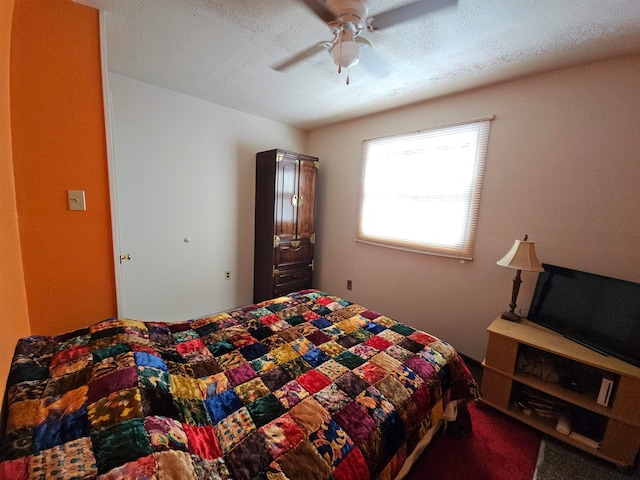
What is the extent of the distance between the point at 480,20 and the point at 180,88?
2.50 metres

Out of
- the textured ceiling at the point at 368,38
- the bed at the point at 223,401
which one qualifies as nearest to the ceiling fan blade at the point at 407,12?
the textured ceiling at the point at 368,38

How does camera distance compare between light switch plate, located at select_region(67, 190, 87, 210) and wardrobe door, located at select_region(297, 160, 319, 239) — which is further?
wardrobe door, located at select_region(297, 160, 319, 239)

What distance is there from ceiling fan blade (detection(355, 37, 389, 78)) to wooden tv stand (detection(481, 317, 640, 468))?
195cm

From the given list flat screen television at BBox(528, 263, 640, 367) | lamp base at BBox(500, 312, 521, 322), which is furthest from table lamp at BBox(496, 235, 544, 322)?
flat screen television at BBox(528, 263, 640, 367)

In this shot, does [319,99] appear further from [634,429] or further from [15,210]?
[634,429]

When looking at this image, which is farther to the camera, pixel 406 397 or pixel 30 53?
pixel 30 53

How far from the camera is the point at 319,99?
2580 mm

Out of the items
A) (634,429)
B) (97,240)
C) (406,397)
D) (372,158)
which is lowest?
(634,429)

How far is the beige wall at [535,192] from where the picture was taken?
1.69 metres

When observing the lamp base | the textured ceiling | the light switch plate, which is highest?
the textured ceiling

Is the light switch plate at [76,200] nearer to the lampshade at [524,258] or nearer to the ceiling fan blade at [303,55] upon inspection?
the ceiling fan blade at [303,55]

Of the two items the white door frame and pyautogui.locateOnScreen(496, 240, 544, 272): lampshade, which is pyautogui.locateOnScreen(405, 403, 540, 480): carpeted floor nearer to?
pyautogui.locateOnScreen(496, 240, 544, 272): lampshade

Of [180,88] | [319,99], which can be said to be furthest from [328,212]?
[180,88]

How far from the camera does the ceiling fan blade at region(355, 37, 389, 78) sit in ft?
4.92
